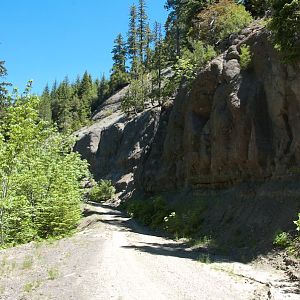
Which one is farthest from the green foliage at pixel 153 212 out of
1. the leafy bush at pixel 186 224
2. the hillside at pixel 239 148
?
the leafy bush at pixel 186 224

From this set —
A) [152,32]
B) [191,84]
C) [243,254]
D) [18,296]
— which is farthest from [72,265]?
[152,32]

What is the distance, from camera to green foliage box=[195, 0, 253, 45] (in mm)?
30125

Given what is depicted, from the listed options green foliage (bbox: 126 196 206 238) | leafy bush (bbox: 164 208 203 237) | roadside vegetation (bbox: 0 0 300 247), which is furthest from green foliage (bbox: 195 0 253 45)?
leafy bush (bbox: 164 208 203 237)

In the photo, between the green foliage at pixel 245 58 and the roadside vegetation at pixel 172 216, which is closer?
the roadside vegetation at pixel 172 216

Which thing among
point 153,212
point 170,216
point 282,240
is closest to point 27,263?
point 282,240

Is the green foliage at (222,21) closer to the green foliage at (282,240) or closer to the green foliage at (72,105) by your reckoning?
the green foliage at (282,240)

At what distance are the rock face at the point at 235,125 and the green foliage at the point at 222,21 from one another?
116 inches

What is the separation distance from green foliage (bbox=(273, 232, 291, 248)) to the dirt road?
151cm

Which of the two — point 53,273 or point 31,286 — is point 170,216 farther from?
point 31,286

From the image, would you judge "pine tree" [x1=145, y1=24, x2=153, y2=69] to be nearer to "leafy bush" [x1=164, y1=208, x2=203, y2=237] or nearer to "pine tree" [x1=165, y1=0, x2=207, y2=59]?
"pine tree" [x1=165, y1=0, x2=207, y2=59]

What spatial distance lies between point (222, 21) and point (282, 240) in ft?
76.7

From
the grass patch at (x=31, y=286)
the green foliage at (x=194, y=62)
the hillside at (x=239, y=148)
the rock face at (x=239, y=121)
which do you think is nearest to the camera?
the grass patch at (x=31, y=286)

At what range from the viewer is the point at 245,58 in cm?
2344

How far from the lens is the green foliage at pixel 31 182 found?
1902cm
